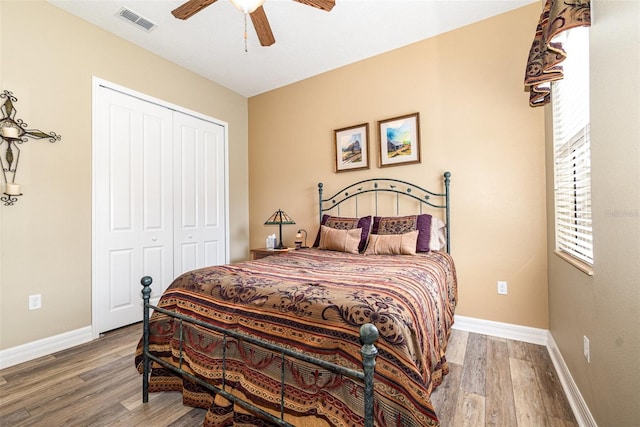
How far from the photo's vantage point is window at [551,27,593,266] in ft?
5.04

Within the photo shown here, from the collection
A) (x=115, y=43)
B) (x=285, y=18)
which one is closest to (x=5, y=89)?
(x=115, y=43)

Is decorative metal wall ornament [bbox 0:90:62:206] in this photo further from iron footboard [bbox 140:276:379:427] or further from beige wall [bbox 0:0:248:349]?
iron footboard [bbox 140:276:379:427]

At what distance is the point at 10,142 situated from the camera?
219 centimetres

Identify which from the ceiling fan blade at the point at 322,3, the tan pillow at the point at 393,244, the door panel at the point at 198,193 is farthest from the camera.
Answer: the door panel at the point at 198,193

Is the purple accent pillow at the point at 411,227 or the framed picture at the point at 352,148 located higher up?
the framed picture at the point at 352,148

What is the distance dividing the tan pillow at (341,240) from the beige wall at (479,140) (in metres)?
0.80

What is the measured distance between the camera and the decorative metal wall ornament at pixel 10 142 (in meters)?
2.13

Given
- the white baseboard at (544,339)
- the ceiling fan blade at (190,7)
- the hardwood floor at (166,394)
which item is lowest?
the hardwood floor at (166,394)

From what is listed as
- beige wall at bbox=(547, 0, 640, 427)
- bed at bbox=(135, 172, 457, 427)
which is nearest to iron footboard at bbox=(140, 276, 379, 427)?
bed at bbox=(135, 172, 457, 427)

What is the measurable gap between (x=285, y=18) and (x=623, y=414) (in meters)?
3.26

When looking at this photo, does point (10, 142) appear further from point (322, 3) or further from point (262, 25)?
point (322, 3)

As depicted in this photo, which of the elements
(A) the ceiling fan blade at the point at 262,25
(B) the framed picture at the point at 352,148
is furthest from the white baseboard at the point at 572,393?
(A) the ceiling fan blade at the point at 262,25

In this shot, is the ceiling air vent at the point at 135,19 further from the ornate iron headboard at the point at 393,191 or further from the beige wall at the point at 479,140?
the ornate iron headboard at the point at 393,191

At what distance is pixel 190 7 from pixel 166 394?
252 centimetres
